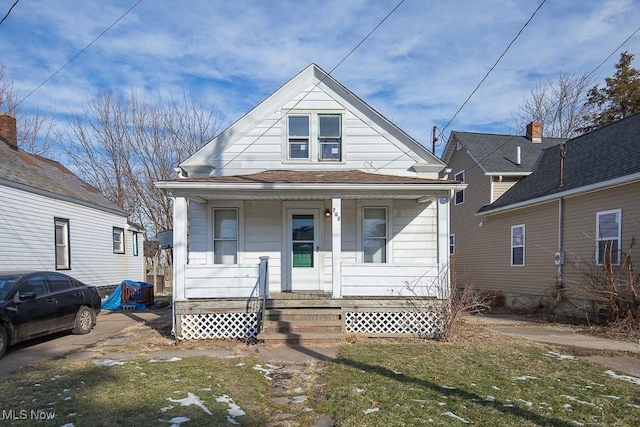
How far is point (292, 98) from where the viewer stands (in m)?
10.3

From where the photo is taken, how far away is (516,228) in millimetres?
14141

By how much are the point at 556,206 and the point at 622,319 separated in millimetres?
4204

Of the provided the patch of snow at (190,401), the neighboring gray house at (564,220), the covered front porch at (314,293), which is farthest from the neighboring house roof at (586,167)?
the patch of snow at (190,401)

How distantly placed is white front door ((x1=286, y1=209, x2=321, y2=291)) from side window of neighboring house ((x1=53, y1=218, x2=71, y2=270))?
8275mm

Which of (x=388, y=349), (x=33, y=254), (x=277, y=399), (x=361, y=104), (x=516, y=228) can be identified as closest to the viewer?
(x=277, y=399)

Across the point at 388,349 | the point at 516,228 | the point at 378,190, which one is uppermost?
the point at 378,190

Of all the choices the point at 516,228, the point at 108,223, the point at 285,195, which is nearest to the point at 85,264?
the point at 108,223

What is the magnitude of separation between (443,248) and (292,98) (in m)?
5.30

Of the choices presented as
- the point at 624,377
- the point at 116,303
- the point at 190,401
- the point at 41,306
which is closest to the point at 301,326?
the point at 190,401

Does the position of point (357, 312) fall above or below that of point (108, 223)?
below

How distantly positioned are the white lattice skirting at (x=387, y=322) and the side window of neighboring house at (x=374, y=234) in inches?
72.4

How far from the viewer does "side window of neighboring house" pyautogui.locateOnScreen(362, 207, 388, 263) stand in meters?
10.1

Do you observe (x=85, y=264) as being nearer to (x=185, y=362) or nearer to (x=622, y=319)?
(x=185, y=362)

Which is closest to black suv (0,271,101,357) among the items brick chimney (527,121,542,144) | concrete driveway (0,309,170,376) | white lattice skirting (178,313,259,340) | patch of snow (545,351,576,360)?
concrete driveway (0,309,170,376)
